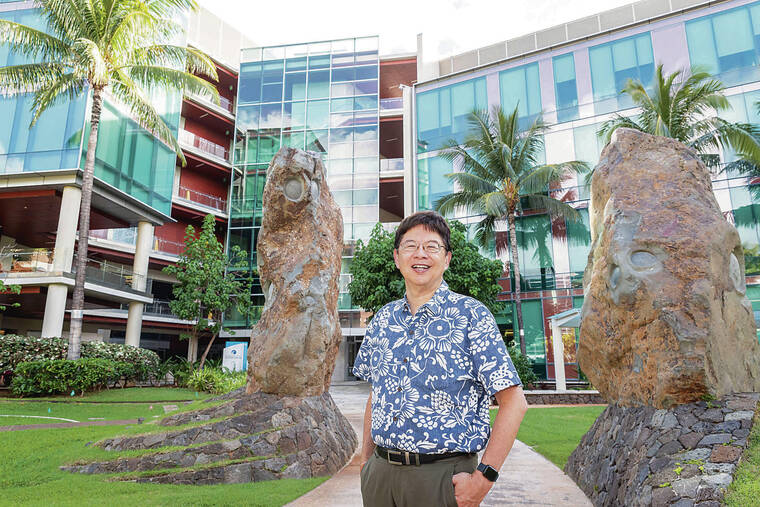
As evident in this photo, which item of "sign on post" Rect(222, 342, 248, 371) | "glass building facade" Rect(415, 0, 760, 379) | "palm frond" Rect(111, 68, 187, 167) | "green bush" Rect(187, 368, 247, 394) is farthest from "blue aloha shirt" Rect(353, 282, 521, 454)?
"glass building facade" Rect(415, 0, 760, 379)

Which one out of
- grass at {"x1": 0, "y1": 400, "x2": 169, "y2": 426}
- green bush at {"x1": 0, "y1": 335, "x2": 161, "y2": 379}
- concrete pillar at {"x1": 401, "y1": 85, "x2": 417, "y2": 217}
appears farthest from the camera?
concrete pillar at {"x1": 401, "y1": 85, "x2": 417, "y2": 217}

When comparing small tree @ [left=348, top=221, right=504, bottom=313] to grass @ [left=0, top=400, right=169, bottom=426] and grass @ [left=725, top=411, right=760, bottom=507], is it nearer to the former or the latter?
grass @ [left=0, top=400, right=169, bottom=426]

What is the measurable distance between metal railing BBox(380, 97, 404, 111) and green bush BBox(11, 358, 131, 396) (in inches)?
880

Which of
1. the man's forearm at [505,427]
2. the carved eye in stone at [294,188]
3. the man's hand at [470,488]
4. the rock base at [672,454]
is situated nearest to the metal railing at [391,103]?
the carved eye in stone at [294,188]

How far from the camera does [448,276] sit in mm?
18562

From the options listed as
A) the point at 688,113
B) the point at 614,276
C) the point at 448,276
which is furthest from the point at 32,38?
the point at 688,113

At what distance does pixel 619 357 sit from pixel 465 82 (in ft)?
76.5

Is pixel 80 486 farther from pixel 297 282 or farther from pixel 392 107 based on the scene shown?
pixel 392 107

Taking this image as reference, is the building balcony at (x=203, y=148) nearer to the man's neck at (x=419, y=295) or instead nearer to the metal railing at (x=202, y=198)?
the metal railing at (x=202, y=198)

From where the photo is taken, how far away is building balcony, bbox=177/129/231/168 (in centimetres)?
2989

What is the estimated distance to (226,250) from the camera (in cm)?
3067

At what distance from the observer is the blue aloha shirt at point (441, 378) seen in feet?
6.46

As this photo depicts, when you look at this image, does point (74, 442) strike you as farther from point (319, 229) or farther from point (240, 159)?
point (240, 159)

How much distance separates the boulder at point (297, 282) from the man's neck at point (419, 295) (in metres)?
4.98
